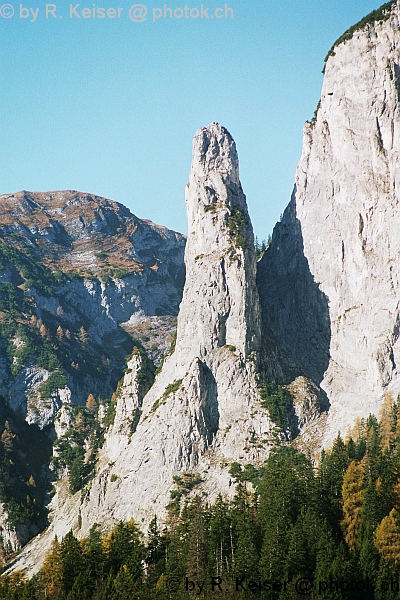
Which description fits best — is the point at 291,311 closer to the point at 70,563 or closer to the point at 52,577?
the point at 70,563

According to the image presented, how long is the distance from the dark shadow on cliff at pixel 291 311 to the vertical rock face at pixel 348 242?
0.23 m

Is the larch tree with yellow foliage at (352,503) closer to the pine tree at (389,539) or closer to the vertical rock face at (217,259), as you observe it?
the pine tree at (389,539)

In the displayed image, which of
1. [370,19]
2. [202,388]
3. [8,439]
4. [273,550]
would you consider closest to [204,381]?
[202,388]

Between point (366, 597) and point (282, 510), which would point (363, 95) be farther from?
point (366, 597)

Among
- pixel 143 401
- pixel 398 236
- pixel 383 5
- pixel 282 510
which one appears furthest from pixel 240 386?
pixel 383 5

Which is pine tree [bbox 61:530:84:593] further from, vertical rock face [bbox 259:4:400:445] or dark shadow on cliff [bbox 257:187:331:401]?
dark shadow on cliff [bbox 257:187:331:401]

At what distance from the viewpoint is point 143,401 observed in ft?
577

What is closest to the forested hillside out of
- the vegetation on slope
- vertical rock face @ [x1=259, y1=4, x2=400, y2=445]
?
vertical rock face @ [x1=259, y1=4, x2=400, y2=445]

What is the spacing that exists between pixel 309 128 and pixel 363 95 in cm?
1617

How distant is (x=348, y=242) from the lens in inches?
6678

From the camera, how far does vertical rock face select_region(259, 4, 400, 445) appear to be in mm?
158500

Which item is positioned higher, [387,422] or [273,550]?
[387,422]

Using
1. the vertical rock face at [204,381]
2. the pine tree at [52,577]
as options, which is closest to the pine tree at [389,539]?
the pine tree at [52,577]

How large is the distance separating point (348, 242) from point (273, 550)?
82.5m
